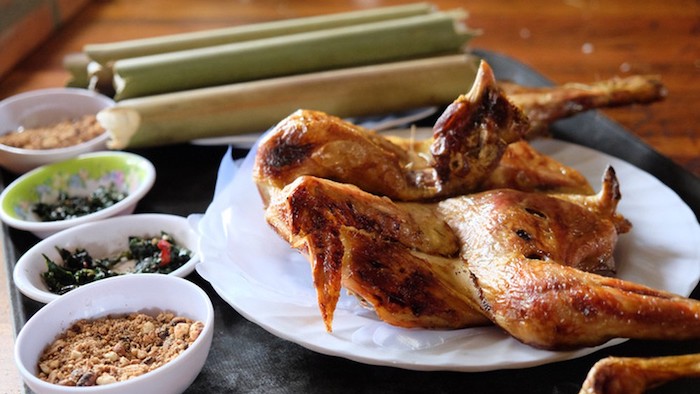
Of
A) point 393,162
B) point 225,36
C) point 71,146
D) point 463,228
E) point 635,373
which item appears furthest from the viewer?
point 225,36

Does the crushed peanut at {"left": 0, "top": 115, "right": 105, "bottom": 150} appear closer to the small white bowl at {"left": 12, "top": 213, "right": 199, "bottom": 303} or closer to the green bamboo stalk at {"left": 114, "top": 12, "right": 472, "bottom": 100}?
the green bamboo stalk at {"left": 114, "top": 12, "right": 472, "bottom": 100}

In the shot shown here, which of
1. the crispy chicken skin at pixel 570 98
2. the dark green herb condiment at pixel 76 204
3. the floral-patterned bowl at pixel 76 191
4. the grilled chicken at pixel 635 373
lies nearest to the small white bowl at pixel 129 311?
the floral-patterned bowl at pixel 76 191

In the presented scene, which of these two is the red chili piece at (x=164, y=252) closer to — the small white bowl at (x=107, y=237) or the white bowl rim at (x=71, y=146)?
the small white bowl at (x=107, y=237)

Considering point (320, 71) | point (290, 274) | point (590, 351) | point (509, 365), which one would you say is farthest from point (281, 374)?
point (320, 71)

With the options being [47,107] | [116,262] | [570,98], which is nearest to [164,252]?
[116,262]

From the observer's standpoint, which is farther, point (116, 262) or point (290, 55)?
point (290, 55)

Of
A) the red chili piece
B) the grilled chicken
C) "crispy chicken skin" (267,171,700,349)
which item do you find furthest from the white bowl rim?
the grilled chicken

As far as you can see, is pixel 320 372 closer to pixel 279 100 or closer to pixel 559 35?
pixel 279 100
